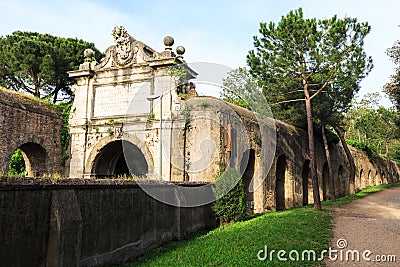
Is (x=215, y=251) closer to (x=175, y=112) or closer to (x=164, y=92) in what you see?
(x=175, y=112)

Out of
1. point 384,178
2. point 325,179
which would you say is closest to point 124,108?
point 325,179

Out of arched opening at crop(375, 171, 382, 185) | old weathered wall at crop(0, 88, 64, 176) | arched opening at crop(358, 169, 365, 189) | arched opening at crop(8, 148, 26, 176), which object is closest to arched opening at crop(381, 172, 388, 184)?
arched opening at crop(375, 171, 382, 185)

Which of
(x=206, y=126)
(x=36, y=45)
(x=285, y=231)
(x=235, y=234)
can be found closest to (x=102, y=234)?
(x=235, y=234)

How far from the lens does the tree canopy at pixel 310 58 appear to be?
13578 mm

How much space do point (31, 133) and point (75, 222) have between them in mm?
10435

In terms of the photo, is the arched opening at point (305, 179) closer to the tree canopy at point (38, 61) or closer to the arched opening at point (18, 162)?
the arched opening at point (18, 162)

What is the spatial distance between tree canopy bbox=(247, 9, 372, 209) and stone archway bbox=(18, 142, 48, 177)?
32.4ft

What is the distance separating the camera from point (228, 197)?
10516mm

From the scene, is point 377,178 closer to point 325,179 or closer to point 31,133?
point 325,179

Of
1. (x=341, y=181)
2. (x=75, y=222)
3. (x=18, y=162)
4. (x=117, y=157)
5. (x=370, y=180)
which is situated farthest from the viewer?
(x=370, y=180)

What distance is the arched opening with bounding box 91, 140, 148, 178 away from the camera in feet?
48.1

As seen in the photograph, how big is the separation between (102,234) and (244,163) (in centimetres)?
891

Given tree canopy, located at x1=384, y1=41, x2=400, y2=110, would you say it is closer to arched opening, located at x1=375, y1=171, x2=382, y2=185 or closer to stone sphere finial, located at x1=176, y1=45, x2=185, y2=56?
stone sphere finial, located at x1=176, y1=45, x2=185, y2=56

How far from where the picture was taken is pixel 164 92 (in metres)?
13.7
